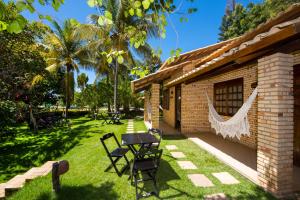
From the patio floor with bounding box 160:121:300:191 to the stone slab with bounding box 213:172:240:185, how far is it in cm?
26

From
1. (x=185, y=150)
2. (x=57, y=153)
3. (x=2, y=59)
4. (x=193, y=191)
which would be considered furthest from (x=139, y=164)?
(x=2, y=59)

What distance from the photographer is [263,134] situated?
3.28 m

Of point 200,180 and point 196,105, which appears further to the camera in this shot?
point 196,105

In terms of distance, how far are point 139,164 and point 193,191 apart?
103cm

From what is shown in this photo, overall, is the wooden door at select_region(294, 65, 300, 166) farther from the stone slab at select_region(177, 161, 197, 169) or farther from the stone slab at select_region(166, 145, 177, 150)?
the stone slab at select_region(166, 145, 177, 150)

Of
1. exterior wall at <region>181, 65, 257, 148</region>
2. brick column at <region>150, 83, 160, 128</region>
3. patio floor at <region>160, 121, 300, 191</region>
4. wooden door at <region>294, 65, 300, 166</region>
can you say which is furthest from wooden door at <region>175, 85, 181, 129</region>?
wooden door at <region>294, 65, 300, 166</region>

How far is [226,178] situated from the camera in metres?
3.91

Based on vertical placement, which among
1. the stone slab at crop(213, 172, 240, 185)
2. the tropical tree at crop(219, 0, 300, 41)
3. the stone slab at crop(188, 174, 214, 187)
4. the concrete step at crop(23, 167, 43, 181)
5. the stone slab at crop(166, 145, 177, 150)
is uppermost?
the tropical tree at crop(219, 0, 300, 41)

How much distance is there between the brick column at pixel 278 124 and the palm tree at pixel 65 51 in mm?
15595

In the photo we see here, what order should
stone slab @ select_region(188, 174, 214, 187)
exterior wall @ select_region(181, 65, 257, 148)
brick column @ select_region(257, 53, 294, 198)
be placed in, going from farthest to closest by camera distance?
exterior wall @ select_region(181, 65, 257, 148) → stone slab @ select_region(188, 174, 214, 187) → brick column @ select_region(257, 53, 294, 198)

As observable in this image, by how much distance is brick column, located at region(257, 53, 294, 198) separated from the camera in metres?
2.97

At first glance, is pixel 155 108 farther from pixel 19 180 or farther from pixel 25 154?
pixel 19 180

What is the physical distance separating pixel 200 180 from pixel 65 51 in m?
16.3

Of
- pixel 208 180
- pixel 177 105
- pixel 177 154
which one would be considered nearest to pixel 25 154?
pixel 177 154
